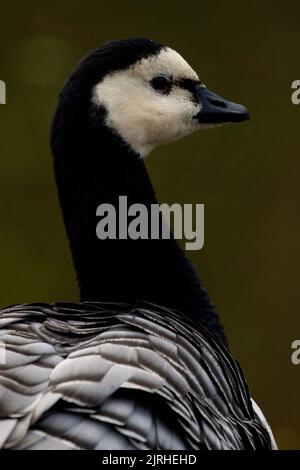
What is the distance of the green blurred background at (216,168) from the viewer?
461 cm

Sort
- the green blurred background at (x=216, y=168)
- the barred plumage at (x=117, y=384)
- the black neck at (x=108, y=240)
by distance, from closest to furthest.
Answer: the barred plumage at (x=117, y=384), the black neck at (x=108, y=240), the green blurred background at (x=216, y=168)

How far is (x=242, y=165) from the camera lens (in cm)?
493

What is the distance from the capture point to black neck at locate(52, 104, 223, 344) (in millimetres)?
2285

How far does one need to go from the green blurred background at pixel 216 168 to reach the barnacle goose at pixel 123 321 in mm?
2002

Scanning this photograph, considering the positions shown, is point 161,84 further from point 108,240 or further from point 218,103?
point 108,240

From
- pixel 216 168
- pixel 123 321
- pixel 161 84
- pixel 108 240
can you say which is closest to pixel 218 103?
pixel 161 84

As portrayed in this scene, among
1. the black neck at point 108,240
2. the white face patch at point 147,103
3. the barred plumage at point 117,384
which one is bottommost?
the barred plumage at point 117,384

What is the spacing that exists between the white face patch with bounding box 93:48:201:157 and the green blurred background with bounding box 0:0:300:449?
78.2 inches

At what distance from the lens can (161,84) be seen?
2.38m

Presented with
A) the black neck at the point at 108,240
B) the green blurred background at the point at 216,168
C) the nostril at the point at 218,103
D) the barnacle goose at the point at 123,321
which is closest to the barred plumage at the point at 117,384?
the barnacle goose at the point at 123,321

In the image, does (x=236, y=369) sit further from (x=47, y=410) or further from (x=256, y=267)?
(x=256, y=267)

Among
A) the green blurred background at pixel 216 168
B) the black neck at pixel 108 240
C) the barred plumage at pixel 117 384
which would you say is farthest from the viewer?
the green blurred background at pixel 216 168

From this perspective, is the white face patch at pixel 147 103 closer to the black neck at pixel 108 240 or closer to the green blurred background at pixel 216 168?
the black neck at pixel 108 240

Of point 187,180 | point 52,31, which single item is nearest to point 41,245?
point 187,180
